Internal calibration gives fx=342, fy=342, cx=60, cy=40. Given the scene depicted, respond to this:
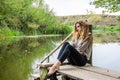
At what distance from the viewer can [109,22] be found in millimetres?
7074

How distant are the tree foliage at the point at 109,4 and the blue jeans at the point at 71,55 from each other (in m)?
7.93

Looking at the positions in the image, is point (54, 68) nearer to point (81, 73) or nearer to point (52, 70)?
point (52, 70)

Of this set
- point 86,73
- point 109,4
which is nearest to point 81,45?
point 86,73

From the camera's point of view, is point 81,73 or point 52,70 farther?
point 52,70

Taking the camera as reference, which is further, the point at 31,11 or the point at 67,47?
the point at 31,11

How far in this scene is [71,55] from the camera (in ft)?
26.1

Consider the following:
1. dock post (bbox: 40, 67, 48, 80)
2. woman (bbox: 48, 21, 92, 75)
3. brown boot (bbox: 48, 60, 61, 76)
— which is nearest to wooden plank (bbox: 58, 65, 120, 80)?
brown boot (bbox: 48, 60, 61, 76)

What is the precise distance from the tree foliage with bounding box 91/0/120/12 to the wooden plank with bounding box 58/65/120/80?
8253 mm

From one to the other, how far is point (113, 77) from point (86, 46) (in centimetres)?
144

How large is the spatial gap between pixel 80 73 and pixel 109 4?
9.46m

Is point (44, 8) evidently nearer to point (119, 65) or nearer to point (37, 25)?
point (37, 25)

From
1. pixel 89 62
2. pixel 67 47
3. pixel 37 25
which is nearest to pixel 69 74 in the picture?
pixel 67 47

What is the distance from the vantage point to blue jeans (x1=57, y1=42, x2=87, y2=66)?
7.64 meters

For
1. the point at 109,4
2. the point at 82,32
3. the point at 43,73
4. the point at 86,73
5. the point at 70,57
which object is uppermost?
the point at 109,4
